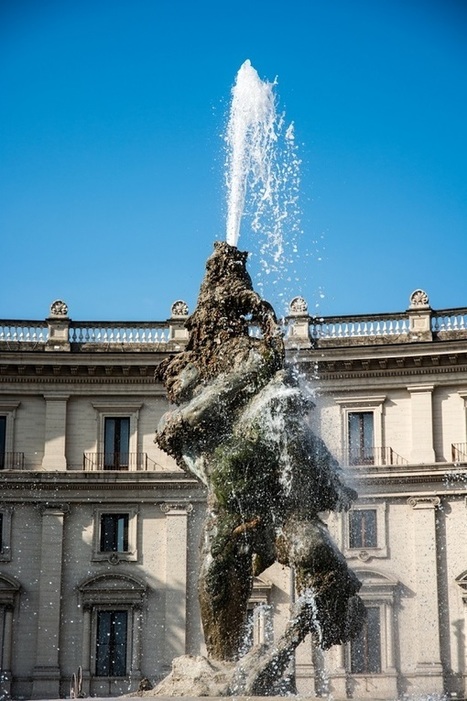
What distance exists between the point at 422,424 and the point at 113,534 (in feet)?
38.6

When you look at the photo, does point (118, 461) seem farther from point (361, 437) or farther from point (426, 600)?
point (426, 600)

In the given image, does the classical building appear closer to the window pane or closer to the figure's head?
the window pane

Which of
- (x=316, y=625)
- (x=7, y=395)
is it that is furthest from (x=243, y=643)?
(x=7, y=395)

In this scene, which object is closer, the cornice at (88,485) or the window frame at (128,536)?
the window frame at (128,536)

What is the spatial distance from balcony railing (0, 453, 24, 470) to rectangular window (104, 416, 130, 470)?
10.1ft

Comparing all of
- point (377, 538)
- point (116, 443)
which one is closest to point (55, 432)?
point (116, 443)

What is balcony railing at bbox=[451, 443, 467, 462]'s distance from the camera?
47.3 m

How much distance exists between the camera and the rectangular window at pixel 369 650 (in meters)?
45.3

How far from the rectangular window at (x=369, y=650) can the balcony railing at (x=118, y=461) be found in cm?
961

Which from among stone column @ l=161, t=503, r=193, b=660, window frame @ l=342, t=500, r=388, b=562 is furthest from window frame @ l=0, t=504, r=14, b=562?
window frame @ l=342, t=500, r=388, b=562

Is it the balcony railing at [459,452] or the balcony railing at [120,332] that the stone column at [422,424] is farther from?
the balcony railing at [120,332]

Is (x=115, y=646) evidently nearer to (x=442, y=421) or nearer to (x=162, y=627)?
(x=162, y=627)

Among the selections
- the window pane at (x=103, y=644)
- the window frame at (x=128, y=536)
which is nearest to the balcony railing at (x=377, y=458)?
the window frame at (x=128, y=536)

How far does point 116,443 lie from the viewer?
4934 centimetres
